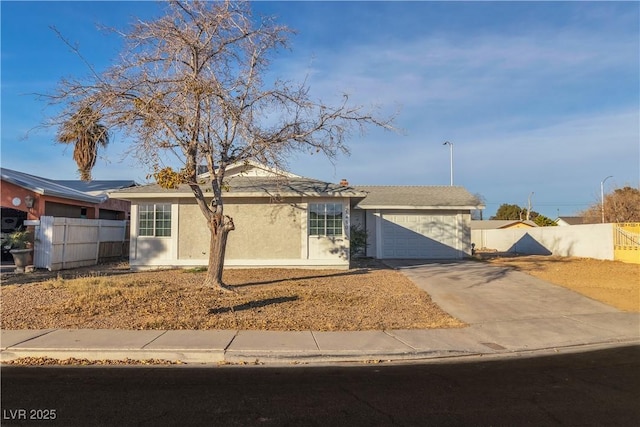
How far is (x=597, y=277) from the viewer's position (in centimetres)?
1708

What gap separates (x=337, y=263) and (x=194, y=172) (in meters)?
7.92

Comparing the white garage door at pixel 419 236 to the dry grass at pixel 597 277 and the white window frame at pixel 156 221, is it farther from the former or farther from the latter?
the white window frame at pixel 156 221

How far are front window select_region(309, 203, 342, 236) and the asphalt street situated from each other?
37.1 feet

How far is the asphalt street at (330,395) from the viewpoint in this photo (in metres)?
5.15

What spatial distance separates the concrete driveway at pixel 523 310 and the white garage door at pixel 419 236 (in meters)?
7.34

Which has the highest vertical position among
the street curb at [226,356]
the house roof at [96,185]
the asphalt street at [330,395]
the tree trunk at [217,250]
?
the house roof at [96,185]

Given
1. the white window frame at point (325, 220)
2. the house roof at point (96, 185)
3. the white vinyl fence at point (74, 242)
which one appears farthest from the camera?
the house roof at point (96, 185)

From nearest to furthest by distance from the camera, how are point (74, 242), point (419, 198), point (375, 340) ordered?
point (375, 340) < point (74, 242) < point (419, 198)

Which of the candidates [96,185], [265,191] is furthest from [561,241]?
[96,185]

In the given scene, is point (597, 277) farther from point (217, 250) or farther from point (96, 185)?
point (96, 185)

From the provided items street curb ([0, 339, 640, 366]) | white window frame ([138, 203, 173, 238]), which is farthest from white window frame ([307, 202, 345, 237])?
street curb ([0, 339, 640, 366])

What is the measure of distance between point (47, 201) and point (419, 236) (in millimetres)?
17563

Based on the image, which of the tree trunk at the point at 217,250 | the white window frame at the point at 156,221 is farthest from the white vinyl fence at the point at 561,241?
the white window frame at the point at 156,221

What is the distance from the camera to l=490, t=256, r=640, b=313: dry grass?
13.6 m
